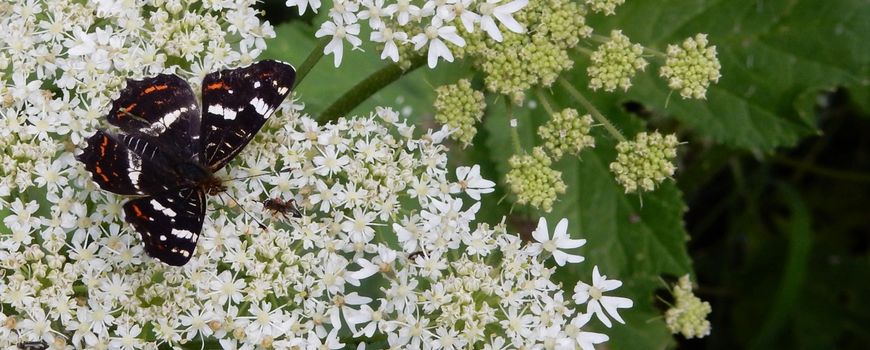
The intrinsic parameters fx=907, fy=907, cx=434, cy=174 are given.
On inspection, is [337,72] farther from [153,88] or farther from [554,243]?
[554,243]

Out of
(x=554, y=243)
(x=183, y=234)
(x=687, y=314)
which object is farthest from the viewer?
(x=687, y=314)

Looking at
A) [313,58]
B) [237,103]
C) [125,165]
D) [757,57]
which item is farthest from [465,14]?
Answer: [757,57]

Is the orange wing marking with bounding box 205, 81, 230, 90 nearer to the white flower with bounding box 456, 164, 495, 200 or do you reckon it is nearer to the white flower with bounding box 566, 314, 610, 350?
the white flower with bounding box 456, 164, 495, 200

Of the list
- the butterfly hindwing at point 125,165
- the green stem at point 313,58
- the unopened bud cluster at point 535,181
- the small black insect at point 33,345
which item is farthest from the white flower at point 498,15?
the small black insect at point 33,345

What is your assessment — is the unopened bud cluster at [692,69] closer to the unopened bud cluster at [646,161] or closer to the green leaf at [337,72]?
the unopened bud cluster at [646,161]

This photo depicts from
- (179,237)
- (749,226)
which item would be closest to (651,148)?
(179,237)

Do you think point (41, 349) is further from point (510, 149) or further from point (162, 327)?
point (510, 149)
